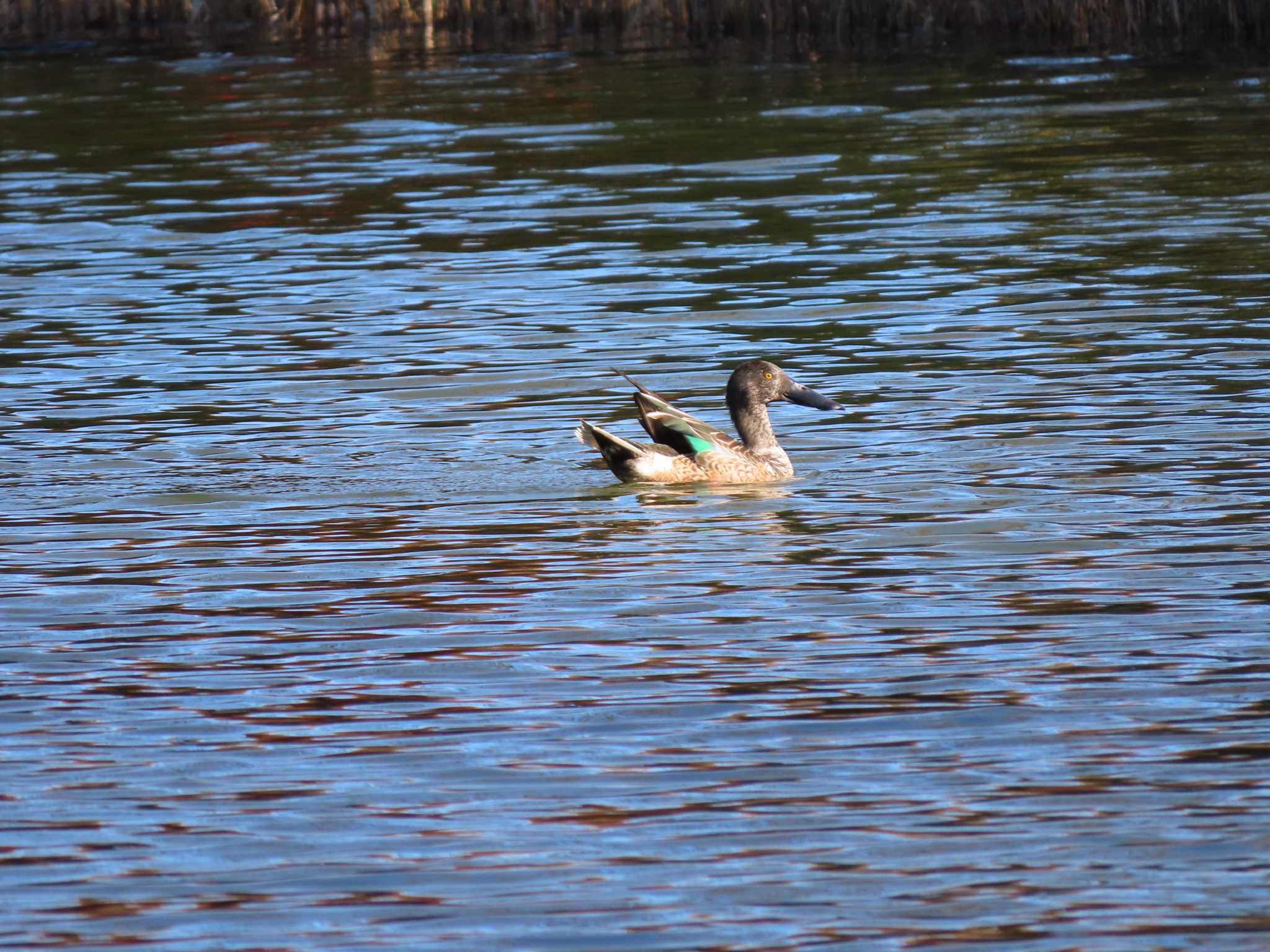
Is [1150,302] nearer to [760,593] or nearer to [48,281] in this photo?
[760,593]

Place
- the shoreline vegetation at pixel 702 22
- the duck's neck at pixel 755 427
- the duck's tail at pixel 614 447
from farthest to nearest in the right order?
the shoreline vegetation at pixel 702 22
the duck's neck at pixel 755 427
the duck's tail at pixel 614 447

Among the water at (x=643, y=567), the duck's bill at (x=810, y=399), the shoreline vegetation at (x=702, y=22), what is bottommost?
the water at (x=643, y=567)

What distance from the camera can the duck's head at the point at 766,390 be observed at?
1038 cm

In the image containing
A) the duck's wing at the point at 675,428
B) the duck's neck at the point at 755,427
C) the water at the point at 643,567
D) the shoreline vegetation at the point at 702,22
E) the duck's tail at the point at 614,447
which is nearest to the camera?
the water at the point at 643,567

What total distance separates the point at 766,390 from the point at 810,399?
0.71 feet

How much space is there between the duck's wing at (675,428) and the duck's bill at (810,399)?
1.48 feet

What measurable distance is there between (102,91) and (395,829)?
22.0 meters

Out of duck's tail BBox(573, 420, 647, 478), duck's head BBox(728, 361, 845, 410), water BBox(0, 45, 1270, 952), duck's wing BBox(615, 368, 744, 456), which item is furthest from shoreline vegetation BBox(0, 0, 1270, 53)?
duck's tail BBox(573, 420, 647, 478)

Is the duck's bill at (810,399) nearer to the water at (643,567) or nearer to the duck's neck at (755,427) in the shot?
the duck's neck at (755,427)

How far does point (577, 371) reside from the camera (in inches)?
492

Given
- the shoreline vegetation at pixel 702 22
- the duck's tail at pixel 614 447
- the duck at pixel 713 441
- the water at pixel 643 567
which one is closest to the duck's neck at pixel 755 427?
the duck at pixel 713 441

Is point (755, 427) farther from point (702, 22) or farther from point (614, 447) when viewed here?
point (702, 22)

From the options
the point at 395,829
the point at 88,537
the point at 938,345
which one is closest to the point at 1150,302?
the point at 938,345

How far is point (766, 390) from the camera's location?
1047 centimetres
